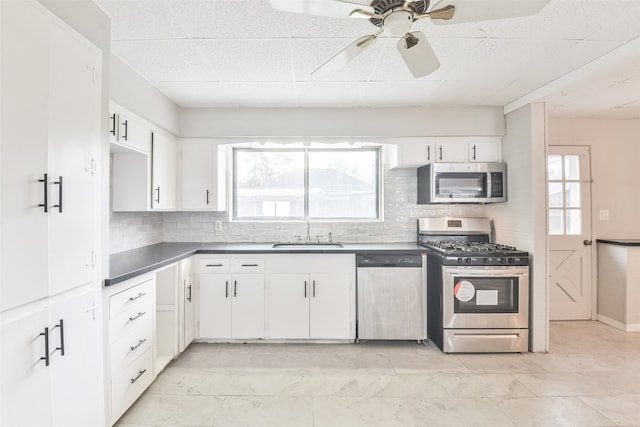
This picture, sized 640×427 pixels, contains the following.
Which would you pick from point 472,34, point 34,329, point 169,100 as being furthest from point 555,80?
point 34,329

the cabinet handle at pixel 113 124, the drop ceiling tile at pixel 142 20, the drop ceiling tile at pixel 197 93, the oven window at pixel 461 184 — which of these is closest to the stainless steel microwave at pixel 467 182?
the oven window at pixel 461 184

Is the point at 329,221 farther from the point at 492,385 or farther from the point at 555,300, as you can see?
the point at 555,300

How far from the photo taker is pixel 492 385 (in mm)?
2477

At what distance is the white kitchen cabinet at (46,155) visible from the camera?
124cm

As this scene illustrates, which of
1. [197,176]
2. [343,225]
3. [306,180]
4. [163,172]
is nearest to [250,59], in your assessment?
[163,172]

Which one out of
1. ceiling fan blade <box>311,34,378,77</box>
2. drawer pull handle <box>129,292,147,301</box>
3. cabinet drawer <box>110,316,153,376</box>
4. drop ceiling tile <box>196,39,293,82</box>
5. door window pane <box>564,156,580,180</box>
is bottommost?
cabinet drawer <box>110,316,153,376</box>

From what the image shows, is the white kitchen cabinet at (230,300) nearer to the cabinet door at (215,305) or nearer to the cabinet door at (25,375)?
the cabinet door at (215,305)

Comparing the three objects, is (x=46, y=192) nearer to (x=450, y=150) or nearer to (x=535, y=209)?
(x=450, y=150)

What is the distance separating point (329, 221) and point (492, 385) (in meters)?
2.18

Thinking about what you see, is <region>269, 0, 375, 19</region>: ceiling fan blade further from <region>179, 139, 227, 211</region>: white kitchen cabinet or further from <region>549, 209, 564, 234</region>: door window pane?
<region>549, 209, 564, 234</region>: door window pane

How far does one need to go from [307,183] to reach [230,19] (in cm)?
222

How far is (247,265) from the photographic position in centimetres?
320

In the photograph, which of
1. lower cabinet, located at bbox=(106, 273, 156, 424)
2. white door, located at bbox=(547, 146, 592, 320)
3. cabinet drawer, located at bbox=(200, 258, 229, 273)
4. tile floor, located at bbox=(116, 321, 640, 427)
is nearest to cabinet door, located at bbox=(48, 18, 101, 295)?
lower cabinet, located at bbox=(106, 273, 156, 424)

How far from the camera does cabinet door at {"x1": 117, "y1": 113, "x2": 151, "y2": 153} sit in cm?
244
